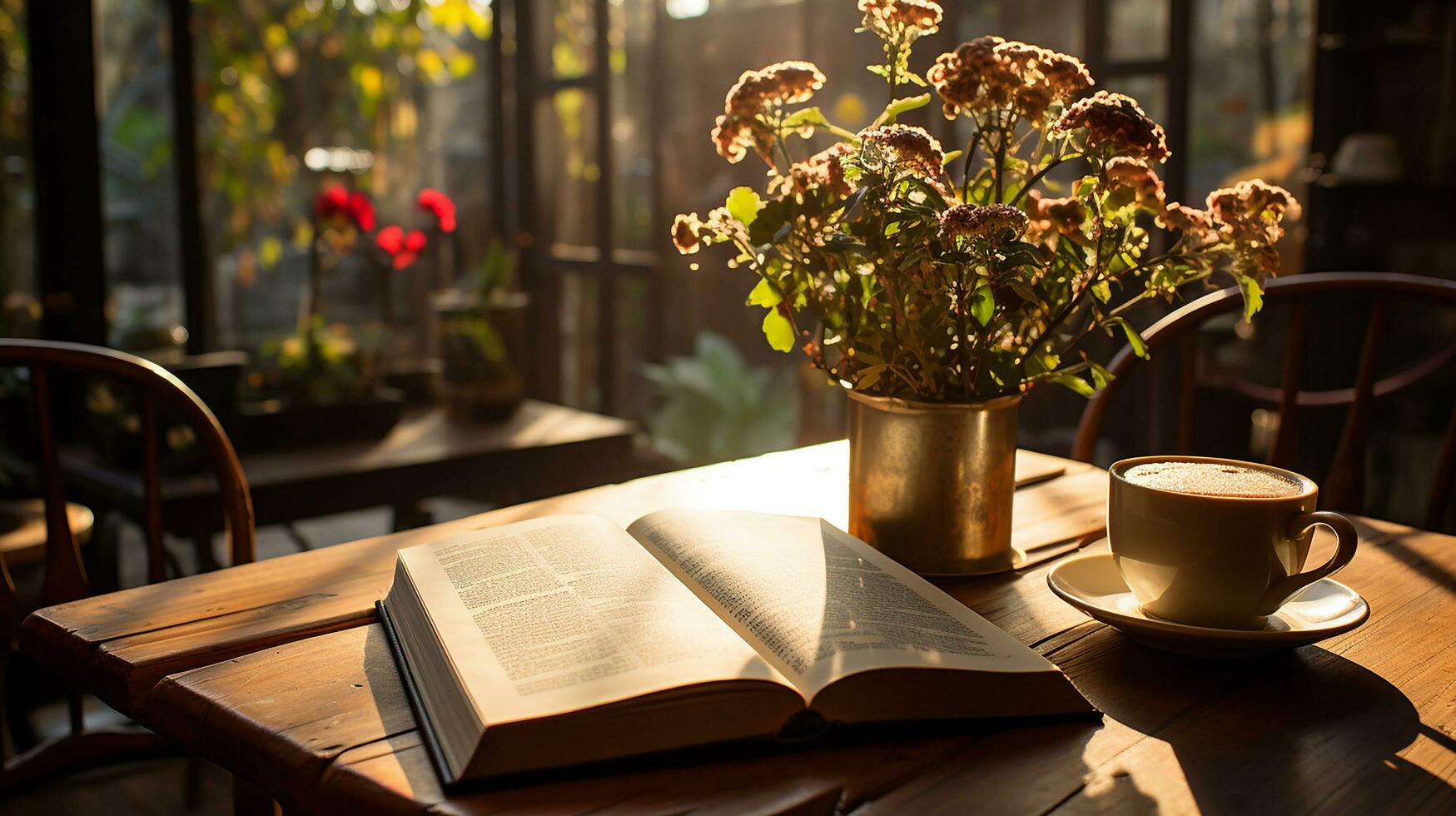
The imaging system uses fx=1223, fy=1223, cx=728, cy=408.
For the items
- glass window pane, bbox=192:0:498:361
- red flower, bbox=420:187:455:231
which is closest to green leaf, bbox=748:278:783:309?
red flower, bbox=420:187:455:231

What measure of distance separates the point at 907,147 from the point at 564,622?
0.40 meters

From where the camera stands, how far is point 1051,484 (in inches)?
52.9

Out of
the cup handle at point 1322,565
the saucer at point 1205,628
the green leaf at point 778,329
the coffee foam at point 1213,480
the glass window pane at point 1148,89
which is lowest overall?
the saucer at point 1205,628

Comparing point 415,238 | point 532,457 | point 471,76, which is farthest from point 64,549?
point 471,76

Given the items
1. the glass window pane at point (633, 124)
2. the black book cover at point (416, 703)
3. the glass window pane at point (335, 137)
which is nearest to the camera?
the black book cover at point (416, 703)

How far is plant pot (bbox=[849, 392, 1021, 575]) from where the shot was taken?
3.20ft

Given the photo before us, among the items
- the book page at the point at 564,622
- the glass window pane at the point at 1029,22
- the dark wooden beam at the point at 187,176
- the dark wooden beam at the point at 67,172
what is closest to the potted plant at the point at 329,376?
the dark wooden beam at the point at 187,176

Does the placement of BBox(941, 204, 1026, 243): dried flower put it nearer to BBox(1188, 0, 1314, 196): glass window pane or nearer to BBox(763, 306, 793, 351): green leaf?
BBox(763, 306, 793, 351): green leaf

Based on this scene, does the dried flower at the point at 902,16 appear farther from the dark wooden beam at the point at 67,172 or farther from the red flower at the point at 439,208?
the dark wooden beam at the point at 67,172

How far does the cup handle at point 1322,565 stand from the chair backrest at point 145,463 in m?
0.98

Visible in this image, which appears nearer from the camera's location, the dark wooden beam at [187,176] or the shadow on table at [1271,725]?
the shadow on table at [1271,725]

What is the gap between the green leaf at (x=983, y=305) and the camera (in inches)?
37.2

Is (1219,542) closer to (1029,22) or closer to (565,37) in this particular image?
(1029,22)

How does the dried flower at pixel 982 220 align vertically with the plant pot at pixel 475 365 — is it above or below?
above
